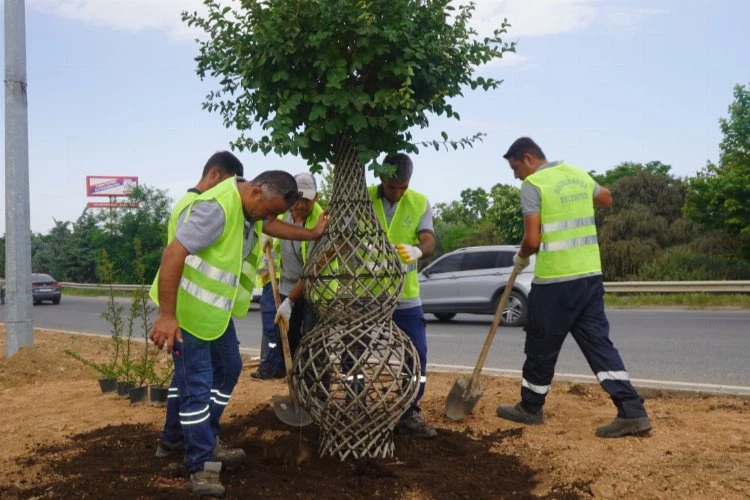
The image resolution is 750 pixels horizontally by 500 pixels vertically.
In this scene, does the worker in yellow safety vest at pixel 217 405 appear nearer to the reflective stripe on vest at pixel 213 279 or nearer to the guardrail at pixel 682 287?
the reflective stripe on vest at pixel 213 279

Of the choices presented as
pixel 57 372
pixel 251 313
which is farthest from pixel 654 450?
pixel 251 313

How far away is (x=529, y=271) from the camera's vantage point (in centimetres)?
1459

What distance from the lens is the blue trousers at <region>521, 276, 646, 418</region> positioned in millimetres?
4949

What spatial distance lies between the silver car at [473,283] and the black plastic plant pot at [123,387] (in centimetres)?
920

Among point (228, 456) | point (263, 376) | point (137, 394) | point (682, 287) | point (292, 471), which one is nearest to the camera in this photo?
point (292, 471)

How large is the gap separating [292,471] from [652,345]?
791cm

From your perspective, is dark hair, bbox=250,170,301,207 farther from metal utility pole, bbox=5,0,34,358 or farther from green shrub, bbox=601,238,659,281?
green shrub, bbox=601,238,659,281

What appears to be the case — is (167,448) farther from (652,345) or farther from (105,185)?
(105,185)

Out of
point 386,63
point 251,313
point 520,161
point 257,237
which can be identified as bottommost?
point 251,313

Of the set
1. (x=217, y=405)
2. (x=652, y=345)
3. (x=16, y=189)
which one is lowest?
(x=652, y=345)

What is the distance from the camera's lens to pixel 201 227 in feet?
12.2

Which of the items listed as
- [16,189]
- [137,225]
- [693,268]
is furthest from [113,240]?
[16,189]

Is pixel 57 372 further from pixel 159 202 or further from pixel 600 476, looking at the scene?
pixel 159 202

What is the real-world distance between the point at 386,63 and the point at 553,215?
165 cm
